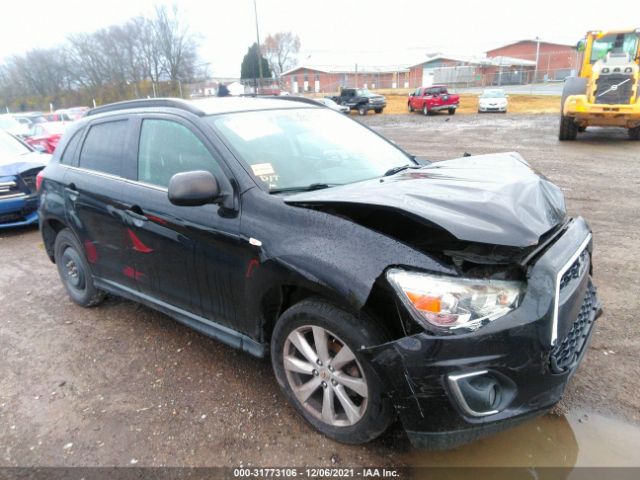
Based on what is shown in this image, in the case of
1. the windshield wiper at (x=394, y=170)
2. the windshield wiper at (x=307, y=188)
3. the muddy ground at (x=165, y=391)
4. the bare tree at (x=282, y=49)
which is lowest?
the muddy ground at (x=165, y=391)

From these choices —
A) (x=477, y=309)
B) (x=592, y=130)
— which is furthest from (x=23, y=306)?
(x=592, y=130)

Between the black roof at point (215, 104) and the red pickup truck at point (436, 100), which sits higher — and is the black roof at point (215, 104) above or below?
above

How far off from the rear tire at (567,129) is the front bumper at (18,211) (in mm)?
13325

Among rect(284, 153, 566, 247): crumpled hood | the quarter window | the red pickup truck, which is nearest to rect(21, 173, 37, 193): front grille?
the quarter window

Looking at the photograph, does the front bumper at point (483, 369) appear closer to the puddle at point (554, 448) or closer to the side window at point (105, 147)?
the puddle at point (554, 448)

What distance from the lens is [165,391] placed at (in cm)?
309

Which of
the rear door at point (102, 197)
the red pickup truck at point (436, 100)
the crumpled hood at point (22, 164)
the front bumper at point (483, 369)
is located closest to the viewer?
the front bumper at point (483, 369)

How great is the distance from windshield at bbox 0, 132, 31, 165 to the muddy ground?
3.51 meters

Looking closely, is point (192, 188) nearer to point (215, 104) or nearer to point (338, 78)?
point (215, 104)

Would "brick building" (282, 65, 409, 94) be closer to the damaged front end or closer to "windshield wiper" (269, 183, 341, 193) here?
"windshield wiper" (269, 183, 341, 193)

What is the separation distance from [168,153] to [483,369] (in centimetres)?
244

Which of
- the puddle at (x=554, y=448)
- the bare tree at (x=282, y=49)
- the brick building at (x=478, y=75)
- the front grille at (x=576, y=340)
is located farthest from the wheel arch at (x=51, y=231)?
the bare tree at (x=282, y=49)

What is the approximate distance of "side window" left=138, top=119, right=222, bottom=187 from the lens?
3.01 meters

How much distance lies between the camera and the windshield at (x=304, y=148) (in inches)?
115
